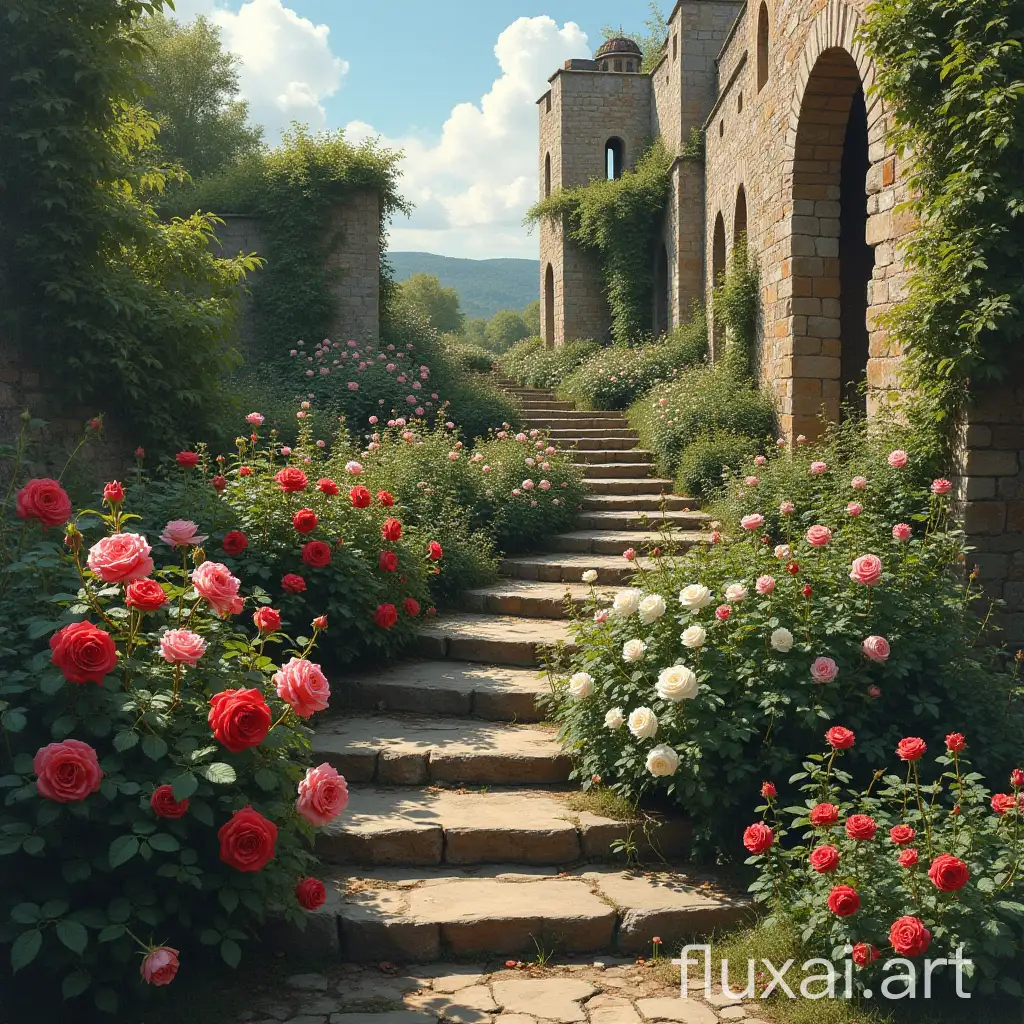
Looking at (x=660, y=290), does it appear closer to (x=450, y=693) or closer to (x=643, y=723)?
(x=450, y=693)

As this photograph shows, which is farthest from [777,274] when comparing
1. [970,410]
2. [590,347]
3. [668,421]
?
[590,347]

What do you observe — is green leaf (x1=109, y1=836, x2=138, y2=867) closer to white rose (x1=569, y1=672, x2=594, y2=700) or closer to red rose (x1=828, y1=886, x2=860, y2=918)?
white rose (x1=569, y1=672, x2=594, y2=700)

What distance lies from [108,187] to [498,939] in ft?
18.9

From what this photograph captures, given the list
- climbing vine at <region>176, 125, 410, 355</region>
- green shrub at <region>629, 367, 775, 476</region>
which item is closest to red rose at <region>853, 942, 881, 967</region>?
green shrub at <region>629, 367, 775, 476</region>

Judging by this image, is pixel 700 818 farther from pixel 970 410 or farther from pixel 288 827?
pixel 970 410

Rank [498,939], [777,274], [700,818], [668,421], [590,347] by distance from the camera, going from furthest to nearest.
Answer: [590,347]
[668,421]
[777,274]
[700,818]
[498,939]

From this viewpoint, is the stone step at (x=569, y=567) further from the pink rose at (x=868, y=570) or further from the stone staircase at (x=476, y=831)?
the pink rose at (x=868, y=570)

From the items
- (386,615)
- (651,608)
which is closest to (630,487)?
(386,615)

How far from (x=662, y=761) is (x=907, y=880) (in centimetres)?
90

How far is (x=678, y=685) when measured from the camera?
3.71 m

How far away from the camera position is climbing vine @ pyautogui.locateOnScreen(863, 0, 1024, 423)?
5309mm

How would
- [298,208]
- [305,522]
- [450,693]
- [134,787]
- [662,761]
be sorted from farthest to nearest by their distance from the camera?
1. [298,208]
2. [450,693]
3. [305,522]
4. [662,761]
5. [134,787]

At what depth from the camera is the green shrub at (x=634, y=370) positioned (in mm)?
13828

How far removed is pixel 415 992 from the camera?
130 inches
